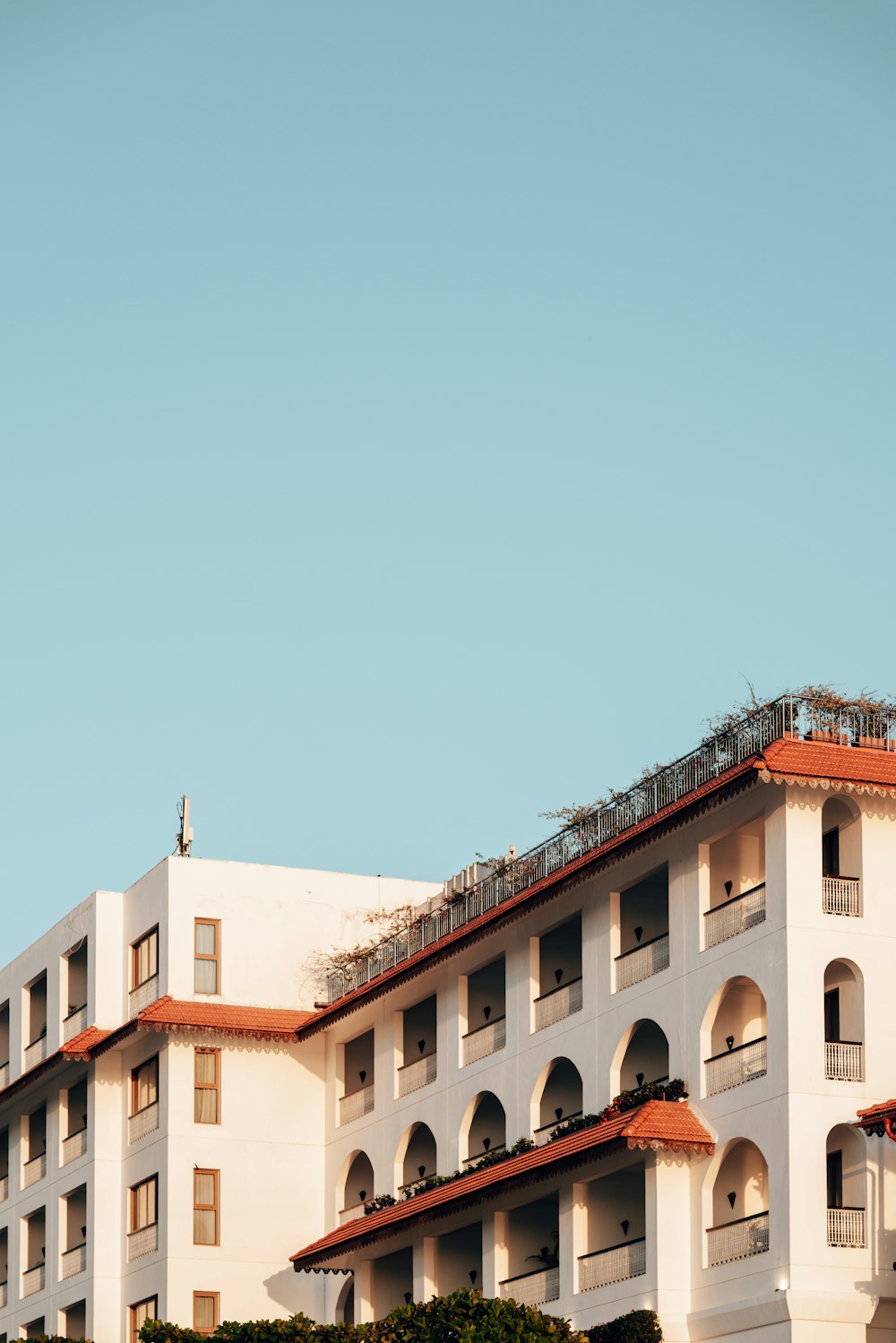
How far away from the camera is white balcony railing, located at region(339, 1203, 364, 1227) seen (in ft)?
183

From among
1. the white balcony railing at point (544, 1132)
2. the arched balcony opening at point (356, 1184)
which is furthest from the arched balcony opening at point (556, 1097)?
the arched balcony opening at point (356, 1184)

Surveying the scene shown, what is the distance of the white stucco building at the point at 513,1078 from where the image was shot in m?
39.8

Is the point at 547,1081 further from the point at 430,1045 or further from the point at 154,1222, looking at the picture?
the point at 154,1222

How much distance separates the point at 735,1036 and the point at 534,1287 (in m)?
7.35

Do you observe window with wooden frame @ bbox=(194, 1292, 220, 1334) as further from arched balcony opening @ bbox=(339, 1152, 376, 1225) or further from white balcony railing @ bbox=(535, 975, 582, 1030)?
white balcony railing @ bbox=(535, 975, 582, 1030)

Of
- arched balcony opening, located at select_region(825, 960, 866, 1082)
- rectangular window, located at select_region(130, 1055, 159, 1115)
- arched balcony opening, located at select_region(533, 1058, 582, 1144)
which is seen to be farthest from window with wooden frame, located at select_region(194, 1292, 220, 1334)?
arched balcony opening, located at select_region(825, 960, 866, 1082)

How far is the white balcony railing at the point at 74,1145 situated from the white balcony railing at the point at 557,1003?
17.4m

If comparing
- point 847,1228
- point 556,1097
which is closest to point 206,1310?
point 556,1097

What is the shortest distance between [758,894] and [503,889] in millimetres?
10298

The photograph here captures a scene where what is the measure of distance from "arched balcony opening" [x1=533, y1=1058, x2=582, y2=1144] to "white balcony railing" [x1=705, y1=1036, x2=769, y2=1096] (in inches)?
249

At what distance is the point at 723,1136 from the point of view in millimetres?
40969

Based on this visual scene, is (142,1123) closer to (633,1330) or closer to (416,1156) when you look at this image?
(416,1156)

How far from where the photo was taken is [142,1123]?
191ft

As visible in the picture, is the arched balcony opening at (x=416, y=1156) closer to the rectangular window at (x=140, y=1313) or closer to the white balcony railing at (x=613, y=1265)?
the rectangular window at (x=140, y=1313)
